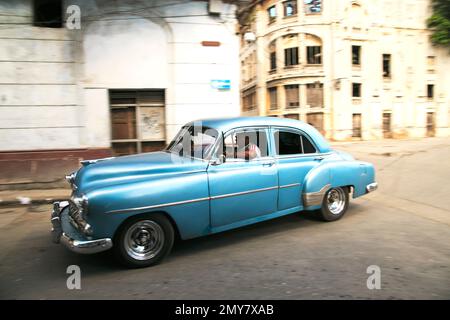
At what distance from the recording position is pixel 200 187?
4266mm

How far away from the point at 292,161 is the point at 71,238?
300 cm

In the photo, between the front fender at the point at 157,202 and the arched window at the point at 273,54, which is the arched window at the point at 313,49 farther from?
the front fender at the point at 157,202

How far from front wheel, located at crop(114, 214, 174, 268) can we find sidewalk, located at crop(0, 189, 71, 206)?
4.16 metres

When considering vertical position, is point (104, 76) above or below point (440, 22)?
below

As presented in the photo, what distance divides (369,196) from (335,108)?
23.9 m

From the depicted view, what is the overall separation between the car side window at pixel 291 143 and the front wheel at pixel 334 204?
0.76 metres

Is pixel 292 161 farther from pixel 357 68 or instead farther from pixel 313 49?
pixel 357 68

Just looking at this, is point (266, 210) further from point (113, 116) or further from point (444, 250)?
point (113, 116)

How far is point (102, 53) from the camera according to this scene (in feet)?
28.8

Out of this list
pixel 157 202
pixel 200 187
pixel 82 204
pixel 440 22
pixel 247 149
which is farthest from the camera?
pixel 440 22

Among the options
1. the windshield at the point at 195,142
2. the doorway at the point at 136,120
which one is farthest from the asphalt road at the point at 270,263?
the doorway at the point at 136,120

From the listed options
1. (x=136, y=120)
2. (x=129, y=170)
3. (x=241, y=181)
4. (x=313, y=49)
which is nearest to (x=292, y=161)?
(x=241, y=181)
